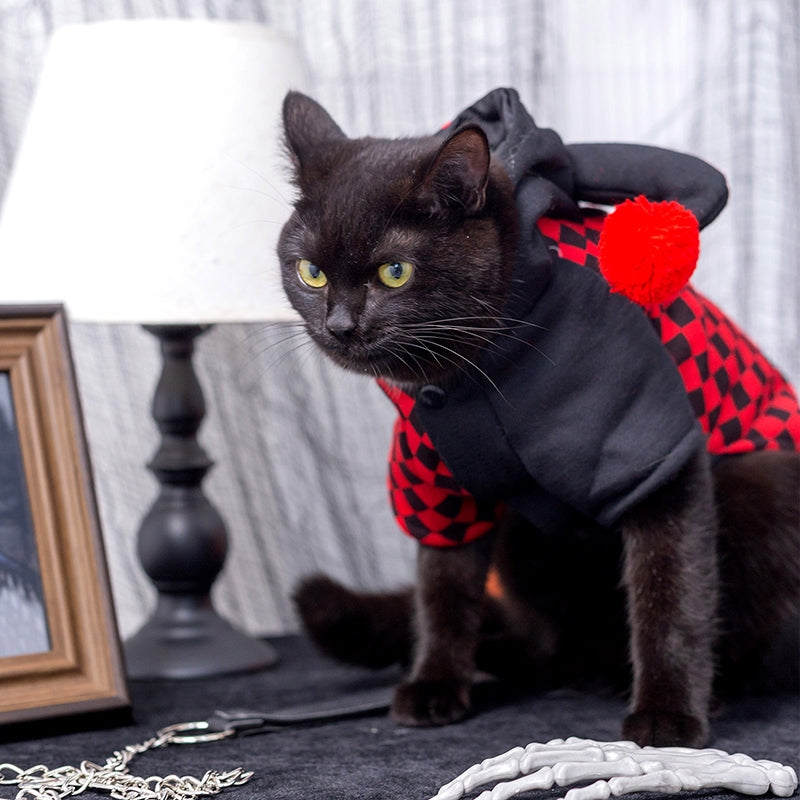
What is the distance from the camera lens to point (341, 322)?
2.90ft

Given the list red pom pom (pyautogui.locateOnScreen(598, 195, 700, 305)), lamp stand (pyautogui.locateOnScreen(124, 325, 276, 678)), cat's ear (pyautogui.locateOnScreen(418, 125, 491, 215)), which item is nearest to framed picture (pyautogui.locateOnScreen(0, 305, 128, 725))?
lamp stand (pyautogui.locateOnScreen(124, 325, 276, 678))

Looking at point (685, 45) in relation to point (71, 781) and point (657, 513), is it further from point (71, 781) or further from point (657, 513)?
point (71, 781)

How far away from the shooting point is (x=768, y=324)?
1586 millimetres

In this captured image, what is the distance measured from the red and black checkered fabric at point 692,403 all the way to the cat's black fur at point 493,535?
34mm

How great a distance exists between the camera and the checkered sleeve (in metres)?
1.02

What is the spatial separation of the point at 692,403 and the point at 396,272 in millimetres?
320

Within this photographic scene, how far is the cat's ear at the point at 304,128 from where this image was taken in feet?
3.23

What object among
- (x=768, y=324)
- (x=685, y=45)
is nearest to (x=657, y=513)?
(x=768, y=324)

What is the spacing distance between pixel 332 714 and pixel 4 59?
0.98 m

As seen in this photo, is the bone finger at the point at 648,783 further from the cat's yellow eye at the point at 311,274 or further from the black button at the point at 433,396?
the cat's yellow eye at the point at 311,274

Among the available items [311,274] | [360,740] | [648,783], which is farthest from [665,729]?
[311,274]

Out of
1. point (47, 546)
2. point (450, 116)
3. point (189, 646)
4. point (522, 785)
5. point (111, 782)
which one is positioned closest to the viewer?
point (522, 785)

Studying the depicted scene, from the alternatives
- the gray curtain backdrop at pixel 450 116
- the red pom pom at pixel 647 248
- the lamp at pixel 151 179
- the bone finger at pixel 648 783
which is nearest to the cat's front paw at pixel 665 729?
the bone finger at pixel 648 783

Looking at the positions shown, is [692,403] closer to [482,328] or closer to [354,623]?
[482,328]
